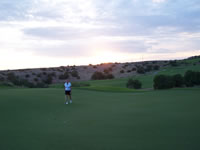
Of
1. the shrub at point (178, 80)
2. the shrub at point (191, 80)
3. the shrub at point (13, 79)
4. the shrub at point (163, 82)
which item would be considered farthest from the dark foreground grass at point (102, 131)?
the shrub at point (13, 79)

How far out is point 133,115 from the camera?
10914 mm

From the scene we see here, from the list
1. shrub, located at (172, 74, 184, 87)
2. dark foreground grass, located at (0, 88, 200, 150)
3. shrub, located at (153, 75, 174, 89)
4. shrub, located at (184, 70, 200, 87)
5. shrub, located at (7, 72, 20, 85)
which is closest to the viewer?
dark foreground grass, located at (0, 88, 200, 150)

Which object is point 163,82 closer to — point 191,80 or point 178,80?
point 178,80

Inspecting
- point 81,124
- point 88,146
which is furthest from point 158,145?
point 81,124

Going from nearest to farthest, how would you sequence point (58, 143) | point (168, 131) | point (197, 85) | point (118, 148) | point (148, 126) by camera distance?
point (118, 148) < point (58, 143) < point (168, 131) < point (148, 126) < point (197, 85)

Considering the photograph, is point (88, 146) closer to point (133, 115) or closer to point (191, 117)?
point (133, 115)

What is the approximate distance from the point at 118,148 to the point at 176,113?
5781mm

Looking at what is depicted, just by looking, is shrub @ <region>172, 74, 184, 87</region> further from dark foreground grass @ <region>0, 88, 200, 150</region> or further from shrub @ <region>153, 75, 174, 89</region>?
dark foreground grass @ <region>0, 88, 200, 150</region>

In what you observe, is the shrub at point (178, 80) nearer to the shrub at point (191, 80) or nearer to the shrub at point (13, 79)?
the shrub at point (191, 80)

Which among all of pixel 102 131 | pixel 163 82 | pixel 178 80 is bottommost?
pixel 102 131

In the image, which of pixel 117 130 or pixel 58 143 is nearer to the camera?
pixel 58 143

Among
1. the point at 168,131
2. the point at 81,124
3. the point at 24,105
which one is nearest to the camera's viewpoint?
the point at 168,131

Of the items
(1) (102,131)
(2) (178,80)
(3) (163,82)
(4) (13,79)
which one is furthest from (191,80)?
(4) (13,79)

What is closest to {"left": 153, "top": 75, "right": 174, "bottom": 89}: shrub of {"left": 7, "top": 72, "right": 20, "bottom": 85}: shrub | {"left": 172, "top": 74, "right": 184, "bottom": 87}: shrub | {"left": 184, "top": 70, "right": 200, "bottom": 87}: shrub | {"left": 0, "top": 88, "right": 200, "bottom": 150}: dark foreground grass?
{"left": 172, "top": 74, "right": 184, "bottom": 87}: shrub
